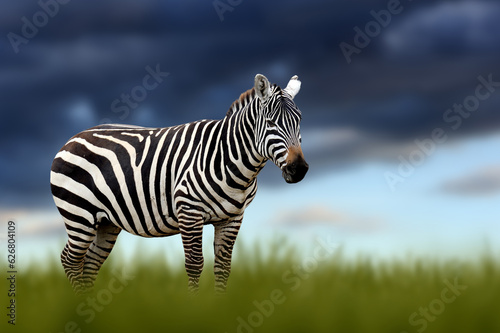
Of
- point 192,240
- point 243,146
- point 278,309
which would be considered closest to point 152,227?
point 192,240

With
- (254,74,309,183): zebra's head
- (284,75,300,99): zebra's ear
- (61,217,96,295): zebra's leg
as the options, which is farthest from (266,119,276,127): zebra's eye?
(61,217,96,295): zebra's leg

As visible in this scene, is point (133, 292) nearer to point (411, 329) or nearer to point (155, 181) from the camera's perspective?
point (411, 329)

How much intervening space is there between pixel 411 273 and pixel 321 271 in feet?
3.70

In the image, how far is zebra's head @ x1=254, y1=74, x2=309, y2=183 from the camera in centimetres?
697

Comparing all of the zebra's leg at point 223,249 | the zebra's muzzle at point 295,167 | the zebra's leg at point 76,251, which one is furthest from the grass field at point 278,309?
the zebra's leg at point 76,251

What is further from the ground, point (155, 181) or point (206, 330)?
point (155, 181)

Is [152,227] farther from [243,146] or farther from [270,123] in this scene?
[270,123]

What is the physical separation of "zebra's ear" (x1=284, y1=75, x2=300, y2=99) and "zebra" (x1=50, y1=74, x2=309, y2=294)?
13mm

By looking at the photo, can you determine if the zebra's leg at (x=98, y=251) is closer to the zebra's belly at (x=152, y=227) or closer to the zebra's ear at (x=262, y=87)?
the zebra's belly at (x=152, y=227)

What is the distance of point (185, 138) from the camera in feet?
27.0

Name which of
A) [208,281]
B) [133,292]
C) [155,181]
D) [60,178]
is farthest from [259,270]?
[60,178]

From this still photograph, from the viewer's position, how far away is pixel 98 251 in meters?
9.02

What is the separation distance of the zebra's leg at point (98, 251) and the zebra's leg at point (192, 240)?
1.80m

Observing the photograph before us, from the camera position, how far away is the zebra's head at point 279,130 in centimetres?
697
